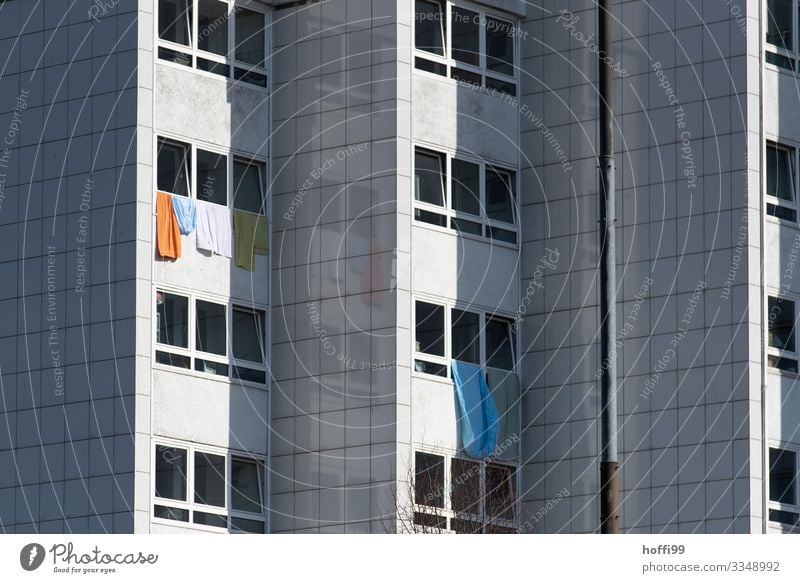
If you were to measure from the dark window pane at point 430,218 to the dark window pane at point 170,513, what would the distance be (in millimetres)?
7266

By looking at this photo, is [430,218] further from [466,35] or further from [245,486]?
[245,486]

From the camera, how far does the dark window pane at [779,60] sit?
145 feet

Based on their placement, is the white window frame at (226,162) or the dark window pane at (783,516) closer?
the white window frame at (226,162)

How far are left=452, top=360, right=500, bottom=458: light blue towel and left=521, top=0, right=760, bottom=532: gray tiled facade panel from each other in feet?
4.20

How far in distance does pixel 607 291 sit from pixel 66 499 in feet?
39.9

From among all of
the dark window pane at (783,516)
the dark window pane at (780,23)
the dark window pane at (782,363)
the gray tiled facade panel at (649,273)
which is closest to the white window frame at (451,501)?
the gray tiled facade panel at (649,273)

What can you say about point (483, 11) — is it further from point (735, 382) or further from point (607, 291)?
point (607, 291)

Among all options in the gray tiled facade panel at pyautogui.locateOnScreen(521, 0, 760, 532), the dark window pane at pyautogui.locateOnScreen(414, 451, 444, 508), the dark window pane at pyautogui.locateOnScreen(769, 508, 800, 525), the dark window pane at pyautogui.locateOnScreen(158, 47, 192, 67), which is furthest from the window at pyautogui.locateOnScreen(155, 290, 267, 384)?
the dark window pane at pyautogui.locateOnScreen(769, 508, 800, 525)

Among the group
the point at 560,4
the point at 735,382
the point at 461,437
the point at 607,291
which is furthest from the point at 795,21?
the point at 607,291

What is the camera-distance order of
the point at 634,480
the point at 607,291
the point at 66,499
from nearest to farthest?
the point at 607,291
the point at 66,499
the point at 634,480

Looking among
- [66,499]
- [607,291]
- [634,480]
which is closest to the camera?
[607,291]

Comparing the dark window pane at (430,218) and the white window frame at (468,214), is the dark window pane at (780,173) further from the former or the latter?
the dark window pane at (430,218)

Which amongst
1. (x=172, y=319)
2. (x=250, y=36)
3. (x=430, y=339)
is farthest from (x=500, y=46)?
(x=172, y=319)

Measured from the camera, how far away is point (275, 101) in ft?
146
